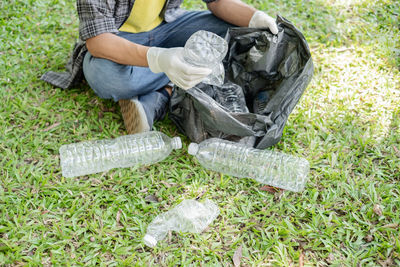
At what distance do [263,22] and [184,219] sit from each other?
1116 millimetres

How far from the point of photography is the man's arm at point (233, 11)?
2.11m

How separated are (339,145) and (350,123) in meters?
0.21

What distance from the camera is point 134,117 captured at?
1.94 m

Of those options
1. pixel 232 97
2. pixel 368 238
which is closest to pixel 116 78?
pixel 232 97

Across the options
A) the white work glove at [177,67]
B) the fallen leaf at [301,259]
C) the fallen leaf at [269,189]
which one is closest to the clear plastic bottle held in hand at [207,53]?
the white work glove at [177,67]

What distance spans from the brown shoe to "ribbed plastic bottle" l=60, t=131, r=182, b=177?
4cm

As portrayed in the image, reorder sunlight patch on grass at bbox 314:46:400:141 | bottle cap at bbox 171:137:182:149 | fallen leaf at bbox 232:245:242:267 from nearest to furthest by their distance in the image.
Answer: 1. fallen leaf at bbox 232:245:242:267
2. bottle cap at bbox 171:137:182:149
3. sunlight patch on grass at bbox 314:46:400:141

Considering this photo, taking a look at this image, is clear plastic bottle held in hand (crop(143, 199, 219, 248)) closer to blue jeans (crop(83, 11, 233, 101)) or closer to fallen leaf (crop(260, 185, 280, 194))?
fallen leaf (crop(260, 185, 280, 194))

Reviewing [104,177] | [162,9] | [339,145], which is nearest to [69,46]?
[162,9]

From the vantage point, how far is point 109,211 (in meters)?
1.68

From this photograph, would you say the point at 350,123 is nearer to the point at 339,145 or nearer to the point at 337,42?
the point at 339,145

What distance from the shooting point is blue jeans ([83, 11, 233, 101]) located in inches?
75.3

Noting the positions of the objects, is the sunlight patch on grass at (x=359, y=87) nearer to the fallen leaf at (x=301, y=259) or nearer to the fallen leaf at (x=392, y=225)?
the fallen leaf at (x=392, y=225)

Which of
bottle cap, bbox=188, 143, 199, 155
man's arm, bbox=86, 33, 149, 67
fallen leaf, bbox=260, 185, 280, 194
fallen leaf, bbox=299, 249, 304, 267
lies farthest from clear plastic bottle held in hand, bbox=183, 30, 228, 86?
fallen leaf, bbox=299, 249, 304, 267
